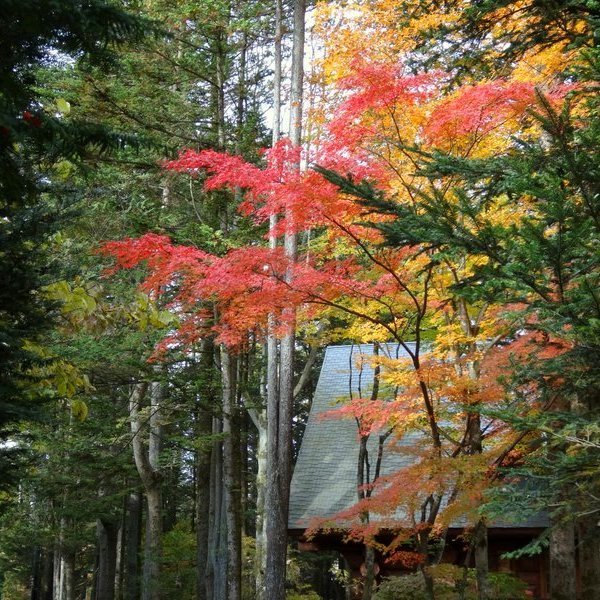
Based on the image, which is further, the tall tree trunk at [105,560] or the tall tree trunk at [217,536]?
the tall tree trunk at [105,560]

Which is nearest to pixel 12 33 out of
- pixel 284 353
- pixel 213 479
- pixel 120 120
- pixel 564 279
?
pixel 564 279

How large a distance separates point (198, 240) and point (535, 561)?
8.45 metres

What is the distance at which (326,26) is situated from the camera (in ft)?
43.4

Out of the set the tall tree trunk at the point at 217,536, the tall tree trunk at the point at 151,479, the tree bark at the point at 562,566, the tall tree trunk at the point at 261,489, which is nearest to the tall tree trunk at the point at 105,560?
the tall tree trunk at the point at 217,536

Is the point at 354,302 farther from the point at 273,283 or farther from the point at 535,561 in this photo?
the point at 535,561

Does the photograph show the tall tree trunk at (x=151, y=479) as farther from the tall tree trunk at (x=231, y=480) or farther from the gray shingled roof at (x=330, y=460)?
the gray shingled roof at (x=330, y=460)

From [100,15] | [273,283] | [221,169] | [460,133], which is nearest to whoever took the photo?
[100,15]

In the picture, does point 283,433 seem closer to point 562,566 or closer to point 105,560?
point 562,566

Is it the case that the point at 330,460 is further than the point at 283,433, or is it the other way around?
the point at 330,460

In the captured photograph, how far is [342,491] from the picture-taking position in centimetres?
1432

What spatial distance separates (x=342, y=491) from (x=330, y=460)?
104cm

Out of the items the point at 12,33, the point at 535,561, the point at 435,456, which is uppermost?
the point at 12,33

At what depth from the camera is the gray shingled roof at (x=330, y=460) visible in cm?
1384

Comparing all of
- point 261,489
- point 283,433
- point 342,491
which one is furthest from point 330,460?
point 283,433
